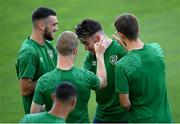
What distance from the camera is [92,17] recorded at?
13.7 metres

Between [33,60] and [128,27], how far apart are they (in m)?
1.20

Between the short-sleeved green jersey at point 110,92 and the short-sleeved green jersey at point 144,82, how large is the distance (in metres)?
0.47

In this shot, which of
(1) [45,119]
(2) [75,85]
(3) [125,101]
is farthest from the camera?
(3) [125,101]

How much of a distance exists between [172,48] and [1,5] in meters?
3.59

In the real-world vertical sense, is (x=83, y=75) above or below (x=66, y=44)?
below

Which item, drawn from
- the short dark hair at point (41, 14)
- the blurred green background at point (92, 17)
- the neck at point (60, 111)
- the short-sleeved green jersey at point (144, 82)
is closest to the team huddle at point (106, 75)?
the short-sleeved green jersey at point (144, 82)

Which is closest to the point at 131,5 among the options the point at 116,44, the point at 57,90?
the point at 116,44

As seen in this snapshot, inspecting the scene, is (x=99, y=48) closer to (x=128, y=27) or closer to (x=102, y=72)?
(x=102, y=72)

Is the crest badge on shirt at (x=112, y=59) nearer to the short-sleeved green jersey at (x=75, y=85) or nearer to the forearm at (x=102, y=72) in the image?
the forearm at (x=102, y=72)

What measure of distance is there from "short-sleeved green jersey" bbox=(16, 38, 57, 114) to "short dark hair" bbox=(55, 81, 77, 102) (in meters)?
1.37

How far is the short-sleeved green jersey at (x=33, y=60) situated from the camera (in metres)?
7.80

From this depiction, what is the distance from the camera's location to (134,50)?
23.9 feet

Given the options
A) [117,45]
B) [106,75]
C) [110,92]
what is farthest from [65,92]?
[117,45]

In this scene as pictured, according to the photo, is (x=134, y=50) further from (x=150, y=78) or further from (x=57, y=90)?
(x=57, y=90)
